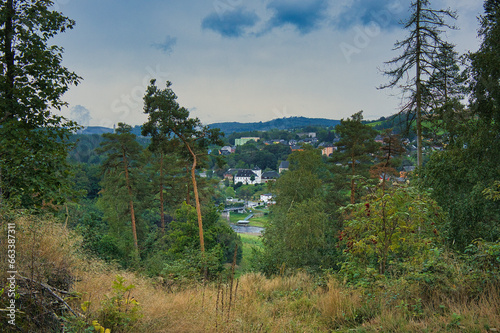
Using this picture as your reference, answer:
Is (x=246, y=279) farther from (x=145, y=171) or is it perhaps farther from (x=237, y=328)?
(x=145, y=171)

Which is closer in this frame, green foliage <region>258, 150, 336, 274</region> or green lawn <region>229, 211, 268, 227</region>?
green foliage <region>258, 150, 336, 274</region>

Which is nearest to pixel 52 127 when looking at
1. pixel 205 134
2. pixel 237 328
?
pixel 237 328

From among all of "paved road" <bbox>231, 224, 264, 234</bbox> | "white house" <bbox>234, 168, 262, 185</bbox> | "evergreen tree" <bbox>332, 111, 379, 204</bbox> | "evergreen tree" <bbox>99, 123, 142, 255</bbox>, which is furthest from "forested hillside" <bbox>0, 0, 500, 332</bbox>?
"white house" <bbox>234, 168, 262, 185</bbox>

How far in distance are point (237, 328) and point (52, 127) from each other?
511 centimetres

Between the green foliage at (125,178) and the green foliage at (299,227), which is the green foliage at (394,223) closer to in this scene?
the green foliage at (299,227)

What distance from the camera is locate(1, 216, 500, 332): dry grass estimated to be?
3.42m

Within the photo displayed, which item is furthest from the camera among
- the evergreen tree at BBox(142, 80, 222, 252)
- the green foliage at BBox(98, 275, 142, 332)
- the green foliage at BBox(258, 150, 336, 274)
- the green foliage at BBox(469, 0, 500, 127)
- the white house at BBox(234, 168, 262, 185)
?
the white house at BBox(234, 168, 262, 185)

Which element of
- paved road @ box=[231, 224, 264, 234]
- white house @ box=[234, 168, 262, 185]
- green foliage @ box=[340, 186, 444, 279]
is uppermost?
green foliage @ box=[340, 186, 444, 279]

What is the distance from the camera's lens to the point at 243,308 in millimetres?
4211

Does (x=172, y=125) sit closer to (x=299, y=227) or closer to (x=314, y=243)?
(x=299, y=227)

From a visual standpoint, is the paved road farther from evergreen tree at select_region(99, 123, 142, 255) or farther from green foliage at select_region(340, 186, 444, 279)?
green foliage at select_region(340, 186, 444, 279)

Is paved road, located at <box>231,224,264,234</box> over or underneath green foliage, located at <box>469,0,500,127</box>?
underneath

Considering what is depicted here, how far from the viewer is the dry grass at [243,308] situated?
342 cm

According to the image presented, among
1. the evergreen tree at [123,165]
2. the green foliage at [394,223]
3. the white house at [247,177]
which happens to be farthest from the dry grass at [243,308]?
the white house at [247,177]
